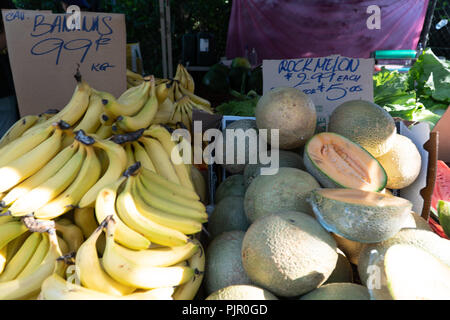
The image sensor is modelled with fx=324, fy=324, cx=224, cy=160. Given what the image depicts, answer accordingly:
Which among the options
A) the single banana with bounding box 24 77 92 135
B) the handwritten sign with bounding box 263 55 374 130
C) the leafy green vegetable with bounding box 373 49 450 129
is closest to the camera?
the single banana with bounding box 24 77 92 135

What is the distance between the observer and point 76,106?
1.49 metres

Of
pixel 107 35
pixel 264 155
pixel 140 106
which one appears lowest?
pixel 264 155

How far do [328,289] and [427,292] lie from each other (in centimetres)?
31

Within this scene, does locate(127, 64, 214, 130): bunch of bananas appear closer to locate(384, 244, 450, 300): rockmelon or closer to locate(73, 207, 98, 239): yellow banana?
locate(73, 207, 98, 239): yellow banana

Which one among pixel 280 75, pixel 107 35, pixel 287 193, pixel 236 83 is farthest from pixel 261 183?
pixel 236 83

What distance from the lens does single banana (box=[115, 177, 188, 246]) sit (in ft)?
3.45

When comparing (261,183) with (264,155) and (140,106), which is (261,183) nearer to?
(264,155)

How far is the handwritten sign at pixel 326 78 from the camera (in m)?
2.13

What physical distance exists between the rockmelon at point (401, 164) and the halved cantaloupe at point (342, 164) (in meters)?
0.24

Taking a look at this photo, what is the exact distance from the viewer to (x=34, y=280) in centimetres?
99

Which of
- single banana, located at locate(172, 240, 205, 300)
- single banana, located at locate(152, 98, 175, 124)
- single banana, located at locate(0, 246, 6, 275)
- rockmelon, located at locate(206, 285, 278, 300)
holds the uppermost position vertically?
single banana, located at locate(152, 98, 175, 124)

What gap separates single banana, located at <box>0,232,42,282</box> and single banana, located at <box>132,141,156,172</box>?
46 centimetres

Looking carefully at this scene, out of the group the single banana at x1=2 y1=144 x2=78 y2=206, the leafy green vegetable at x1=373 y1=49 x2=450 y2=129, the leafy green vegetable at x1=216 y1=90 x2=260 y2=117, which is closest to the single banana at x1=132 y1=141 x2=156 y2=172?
the single banana at x1=2 y1=144 x2=78 y2=206
